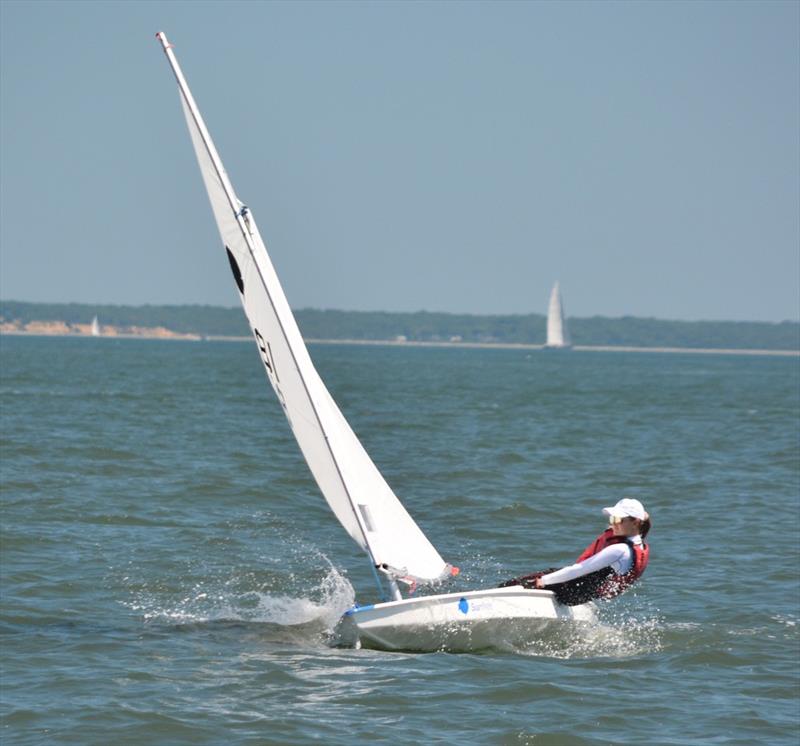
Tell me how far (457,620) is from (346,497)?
1.25 meters

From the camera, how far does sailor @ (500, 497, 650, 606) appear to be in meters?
10.1

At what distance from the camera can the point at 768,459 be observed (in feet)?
90.4

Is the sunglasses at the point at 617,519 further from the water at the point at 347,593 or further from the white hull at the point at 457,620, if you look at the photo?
the water at the point at 347,593

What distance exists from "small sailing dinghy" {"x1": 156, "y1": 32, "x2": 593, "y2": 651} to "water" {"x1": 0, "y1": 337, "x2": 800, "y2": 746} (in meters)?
0.22

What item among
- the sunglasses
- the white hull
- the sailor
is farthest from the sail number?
the sunglasses

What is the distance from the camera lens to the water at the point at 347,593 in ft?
29.3

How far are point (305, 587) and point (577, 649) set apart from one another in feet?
11.9

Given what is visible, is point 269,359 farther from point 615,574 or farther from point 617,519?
point 615,574

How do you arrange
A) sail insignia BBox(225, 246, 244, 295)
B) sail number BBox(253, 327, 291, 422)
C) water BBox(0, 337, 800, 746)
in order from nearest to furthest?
water BBox(0, 337, 800, 746) < sail insignia BBox(225, 246, 244, 295) < sail number BBox(253, 327, 291, 422)

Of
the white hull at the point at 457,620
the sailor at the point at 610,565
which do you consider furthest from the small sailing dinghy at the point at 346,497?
the sailor at the point at 610,565

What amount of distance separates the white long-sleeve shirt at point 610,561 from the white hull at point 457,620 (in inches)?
10.9

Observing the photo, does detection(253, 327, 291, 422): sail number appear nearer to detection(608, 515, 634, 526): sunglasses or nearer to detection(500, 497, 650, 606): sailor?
detection(500, 497, 650, 606): sailor

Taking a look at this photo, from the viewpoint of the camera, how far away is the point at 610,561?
10.1 meters

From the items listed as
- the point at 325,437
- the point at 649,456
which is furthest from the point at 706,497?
the point at 325,437
